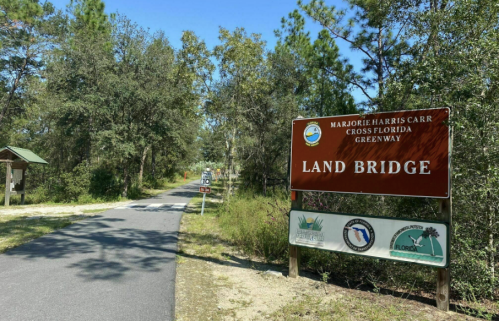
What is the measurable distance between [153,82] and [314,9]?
10887 mm

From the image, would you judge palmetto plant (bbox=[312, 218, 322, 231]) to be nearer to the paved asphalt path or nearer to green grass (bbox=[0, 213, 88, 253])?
the paved asphalt path

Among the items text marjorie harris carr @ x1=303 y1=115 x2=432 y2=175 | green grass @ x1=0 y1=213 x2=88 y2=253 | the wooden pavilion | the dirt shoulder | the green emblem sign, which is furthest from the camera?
the wooden pavilion

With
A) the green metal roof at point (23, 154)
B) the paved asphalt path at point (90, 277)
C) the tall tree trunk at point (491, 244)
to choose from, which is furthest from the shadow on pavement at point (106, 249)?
the green metal roof at point (23, 154)

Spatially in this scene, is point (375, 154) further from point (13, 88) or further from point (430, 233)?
point (13, 88)

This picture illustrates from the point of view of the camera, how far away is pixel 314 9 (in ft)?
38.6

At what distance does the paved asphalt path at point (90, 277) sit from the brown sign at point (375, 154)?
2891 mm

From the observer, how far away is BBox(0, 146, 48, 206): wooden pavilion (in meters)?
17.3

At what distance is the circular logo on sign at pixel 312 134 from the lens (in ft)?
18.2

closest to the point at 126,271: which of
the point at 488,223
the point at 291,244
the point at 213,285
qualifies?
the point at 213,285

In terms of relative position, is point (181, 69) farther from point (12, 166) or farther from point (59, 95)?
point (12, 166)

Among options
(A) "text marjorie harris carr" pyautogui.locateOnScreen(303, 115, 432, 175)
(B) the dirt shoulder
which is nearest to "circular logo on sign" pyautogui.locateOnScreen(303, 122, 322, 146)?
(A) "text marjorie harris carr" pyautogui.locateOnScreen(303, 115, 432, 175)

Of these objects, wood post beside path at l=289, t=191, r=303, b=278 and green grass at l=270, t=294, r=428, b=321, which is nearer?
green grass at l=270, t=294, r=428, b=321

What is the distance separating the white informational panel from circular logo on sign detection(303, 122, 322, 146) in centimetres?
122

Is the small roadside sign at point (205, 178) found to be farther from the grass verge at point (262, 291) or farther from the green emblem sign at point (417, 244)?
the green emblem sign at point (417, 244)
